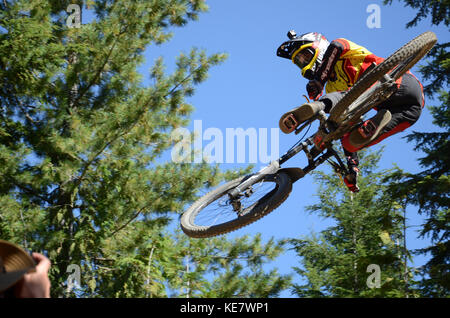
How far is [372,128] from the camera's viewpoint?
6059 millimetres

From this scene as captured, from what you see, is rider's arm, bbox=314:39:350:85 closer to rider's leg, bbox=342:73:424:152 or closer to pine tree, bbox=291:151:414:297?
rider's leg, bbox=342:73:424:152

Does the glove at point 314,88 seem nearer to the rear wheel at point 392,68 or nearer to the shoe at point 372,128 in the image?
the rear wheel at point 392,68

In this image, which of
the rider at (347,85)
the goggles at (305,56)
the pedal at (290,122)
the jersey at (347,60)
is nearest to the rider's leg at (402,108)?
the rider at (347,85)

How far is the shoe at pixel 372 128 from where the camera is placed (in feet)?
19.8

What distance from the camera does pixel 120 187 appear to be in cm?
989

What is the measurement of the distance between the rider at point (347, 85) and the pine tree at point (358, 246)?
345cm

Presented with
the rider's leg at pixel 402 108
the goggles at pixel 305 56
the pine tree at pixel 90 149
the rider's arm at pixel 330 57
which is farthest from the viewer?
the pine tree at pixel 90 149

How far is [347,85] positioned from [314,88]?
1.24 ft

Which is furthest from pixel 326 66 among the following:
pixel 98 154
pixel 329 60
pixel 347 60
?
pixel 98 154

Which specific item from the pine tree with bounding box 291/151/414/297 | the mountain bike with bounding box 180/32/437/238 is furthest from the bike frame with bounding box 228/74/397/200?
the pine tree with bounding box 291/151/414/297

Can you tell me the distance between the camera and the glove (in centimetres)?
677

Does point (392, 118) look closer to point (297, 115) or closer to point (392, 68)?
point (392, 68)

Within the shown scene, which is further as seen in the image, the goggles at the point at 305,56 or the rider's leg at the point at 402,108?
the goggles at the point at 305,56
